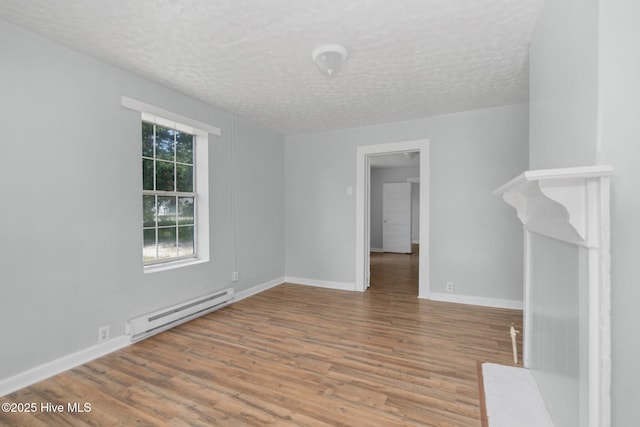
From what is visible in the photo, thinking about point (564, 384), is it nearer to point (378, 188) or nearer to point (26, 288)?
point (26, 288)

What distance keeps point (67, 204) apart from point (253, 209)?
2.27 meters

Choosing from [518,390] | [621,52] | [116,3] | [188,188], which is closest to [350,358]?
[518,390]

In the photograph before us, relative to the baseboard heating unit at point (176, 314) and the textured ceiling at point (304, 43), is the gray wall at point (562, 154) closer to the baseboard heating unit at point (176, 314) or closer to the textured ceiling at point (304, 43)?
the textured ceiling at point (304, 43)

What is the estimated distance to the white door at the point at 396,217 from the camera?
8.57 m

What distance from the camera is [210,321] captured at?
327 centimetres

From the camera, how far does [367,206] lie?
15.4ft

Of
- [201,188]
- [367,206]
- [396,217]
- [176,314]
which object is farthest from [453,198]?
[396,217]

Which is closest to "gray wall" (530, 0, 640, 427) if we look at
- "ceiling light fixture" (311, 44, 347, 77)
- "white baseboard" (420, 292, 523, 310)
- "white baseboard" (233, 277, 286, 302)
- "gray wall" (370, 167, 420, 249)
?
"ceiling light fixture" (311, 44, 347, 77)

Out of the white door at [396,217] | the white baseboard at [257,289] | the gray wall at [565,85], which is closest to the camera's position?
the gray wall at [565,85]

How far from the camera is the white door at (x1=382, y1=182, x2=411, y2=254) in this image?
8.57m

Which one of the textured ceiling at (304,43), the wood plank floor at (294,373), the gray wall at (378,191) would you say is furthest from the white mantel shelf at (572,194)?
the gray wall at (378,191)

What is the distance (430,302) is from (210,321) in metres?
2.83

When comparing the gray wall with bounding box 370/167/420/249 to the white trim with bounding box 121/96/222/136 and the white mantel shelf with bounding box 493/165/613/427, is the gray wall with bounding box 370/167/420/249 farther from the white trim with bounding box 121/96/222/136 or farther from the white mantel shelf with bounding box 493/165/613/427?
the white mantel shelf with bounding box 493/165/613/427

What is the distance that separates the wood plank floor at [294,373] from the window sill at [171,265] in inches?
25.6
